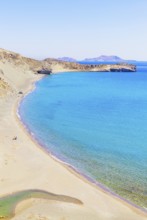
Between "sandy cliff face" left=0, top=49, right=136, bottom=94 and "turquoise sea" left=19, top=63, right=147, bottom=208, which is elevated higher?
"sandy cliff face" left=0, top=49, right=136, bottom=94

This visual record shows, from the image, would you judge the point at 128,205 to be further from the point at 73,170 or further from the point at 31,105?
the point at 31,105

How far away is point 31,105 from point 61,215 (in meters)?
43.9

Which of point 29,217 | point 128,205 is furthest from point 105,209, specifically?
point 29,217

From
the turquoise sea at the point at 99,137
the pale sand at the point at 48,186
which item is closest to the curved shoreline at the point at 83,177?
the pale sand at the point at 48,186

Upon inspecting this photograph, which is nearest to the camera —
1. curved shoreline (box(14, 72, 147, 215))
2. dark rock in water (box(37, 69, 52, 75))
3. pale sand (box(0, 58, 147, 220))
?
pale sand (box(0, 58, 147, 220))

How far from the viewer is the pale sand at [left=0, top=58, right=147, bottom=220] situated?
2214 cm

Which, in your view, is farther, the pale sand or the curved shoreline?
the curved shoreline

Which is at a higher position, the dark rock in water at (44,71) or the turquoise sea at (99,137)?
the dark rock in water at (44,71)

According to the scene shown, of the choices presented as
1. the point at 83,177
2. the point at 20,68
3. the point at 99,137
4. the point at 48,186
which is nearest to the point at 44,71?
the point at 20,68

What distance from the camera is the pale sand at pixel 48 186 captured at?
22141 mm

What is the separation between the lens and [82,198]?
24.5 meters

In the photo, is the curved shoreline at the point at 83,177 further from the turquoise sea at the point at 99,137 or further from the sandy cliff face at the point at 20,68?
the sandy cliff face at the point at 20,68

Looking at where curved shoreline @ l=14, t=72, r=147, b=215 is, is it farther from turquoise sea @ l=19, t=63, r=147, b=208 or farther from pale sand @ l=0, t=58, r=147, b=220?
turquoise sea @ l=19, t=63, r=147, b=208

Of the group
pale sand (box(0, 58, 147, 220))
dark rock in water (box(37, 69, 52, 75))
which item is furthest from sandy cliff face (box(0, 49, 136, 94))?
pale sand (box(0, 58, 147, 220))
